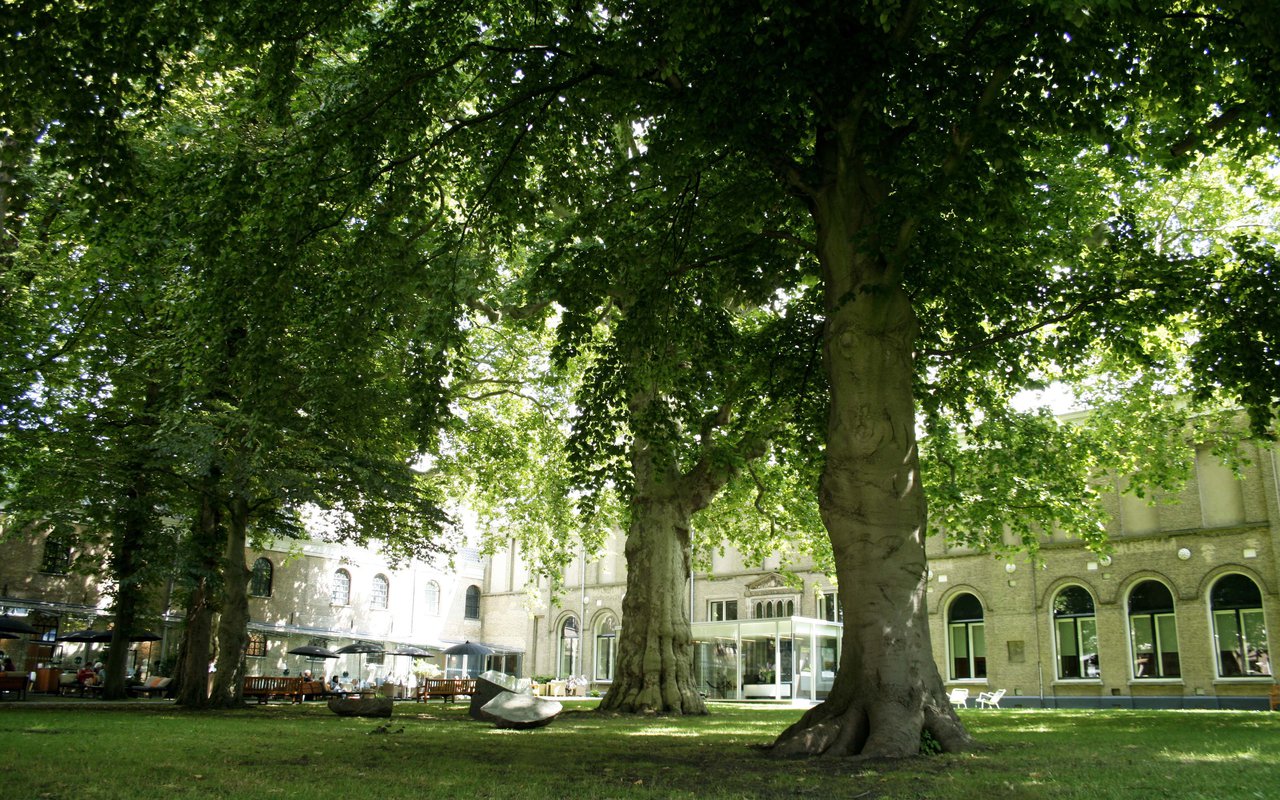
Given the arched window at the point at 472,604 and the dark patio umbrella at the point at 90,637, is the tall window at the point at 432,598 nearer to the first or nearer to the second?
the arched window at the point at 472,604

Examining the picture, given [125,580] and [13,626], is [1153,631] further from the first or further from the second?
[13,626]

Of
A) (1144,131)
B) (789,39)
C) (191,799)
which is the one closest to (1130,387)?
(1144,131)

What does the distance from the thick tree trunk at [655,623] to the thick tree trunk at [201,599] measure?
31.8 feet

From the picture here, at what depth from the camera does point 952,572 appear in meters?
36.7

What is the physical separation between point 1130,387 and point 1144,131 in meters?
10.6

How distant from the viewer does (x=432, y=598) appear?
2077 inches

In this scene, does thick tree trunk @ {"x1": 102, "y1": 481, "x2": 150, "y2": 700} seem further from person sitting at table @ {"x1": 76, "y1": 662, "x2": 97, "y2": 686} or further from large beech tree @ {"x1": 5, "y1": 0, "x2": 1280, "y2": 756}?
large beech tree @ {"x1": 5, "y1": 0, "x2": 1280, "y2": 756}

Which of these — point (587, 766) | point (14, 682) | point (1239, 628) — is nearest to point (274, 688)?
point (14, 682)

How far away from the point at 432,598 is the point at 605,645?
10.8m

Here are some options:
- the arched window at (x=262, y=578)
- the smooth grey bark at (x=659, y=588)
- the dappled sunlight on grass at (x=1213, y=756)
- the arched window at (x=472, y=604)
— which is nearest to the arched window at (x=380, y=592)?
the arched window at (x=262, y=578)

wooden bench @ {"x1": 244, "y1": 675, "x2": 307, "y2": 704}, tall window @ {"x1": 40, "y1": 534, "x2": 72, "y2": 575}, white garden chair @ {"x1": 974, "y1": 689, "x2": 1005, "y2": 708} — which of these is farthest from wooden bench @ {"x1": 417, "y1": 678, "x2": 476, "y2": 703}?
white garden chair @ {"x1": 974, "y1": 689, "x2": 1005, "y2": 708}

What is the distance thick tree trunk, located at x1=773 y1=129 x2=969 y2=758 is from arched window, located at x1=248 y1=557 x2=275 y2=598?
3980 cm

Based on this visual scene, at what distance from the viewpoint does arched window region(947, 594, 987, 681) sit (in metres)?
35.7

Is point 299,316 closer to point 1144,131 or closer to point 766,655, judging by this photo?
point 1144,131
